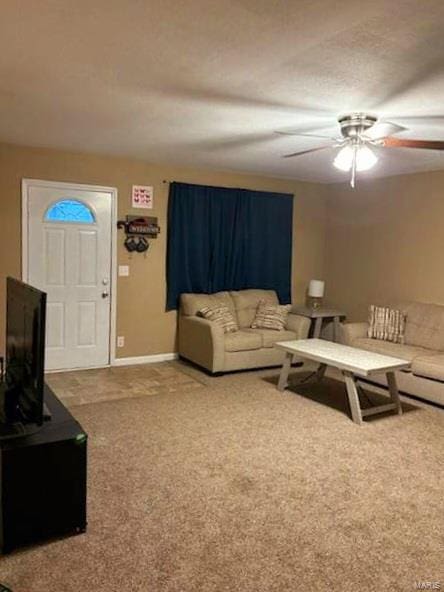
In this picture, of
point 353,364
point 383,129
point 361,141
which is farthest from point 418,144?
point 353,364

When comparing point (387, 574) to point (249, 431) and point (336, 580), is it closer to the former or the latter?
point (336, 580)

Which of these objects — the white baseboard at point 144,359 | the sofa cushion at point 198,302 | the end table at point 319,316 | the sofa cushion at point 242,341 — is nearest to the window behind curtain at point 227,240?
the sofa cushion at point 198,302

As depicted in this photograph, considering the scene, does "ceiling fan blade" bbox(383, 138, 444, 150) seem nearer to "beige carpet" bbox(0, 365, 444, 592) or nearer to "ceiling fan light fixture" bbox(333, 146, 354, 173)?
"ceiling fan light fixture" bbox(333, 146, 354, 173)

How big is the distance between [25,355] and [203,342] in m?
3.08

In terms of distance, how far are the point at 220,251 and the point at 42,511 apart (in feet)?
13.8

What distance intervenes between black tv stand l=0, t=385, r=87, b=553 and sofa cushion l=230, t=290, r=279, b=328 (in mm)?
3750

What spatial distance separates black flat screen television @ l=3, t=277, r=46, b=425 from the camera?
2174 millimetres

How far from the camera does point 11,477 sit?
219 cm

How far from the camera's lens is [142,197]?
554 cm

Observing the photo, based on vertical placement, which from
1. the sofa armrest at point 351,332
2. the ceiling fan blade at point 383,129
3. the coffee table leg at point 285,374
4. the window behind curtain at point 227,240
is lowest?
the coffee table leg at point 285,374

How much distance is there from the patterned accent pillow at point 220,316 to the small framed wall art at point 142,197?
54.1 inches

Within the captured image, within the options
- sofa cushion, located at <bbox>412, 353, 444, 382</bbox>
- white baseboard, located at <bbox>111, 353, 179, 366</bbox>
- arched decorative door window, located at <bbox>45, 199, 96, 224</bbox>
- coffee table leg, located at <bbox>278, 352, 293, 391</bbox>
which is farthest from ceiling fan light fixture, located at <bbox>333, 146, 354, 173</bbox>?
white baseboard, located at <bbox>111, 353, 179, 366</bbox>

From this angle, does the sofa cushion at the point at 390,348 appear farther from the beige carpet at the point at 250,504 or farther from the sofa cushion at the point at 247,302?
the sofa cushion at the point at 247,302

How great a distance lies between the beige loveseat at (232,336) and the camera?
5230 mm
